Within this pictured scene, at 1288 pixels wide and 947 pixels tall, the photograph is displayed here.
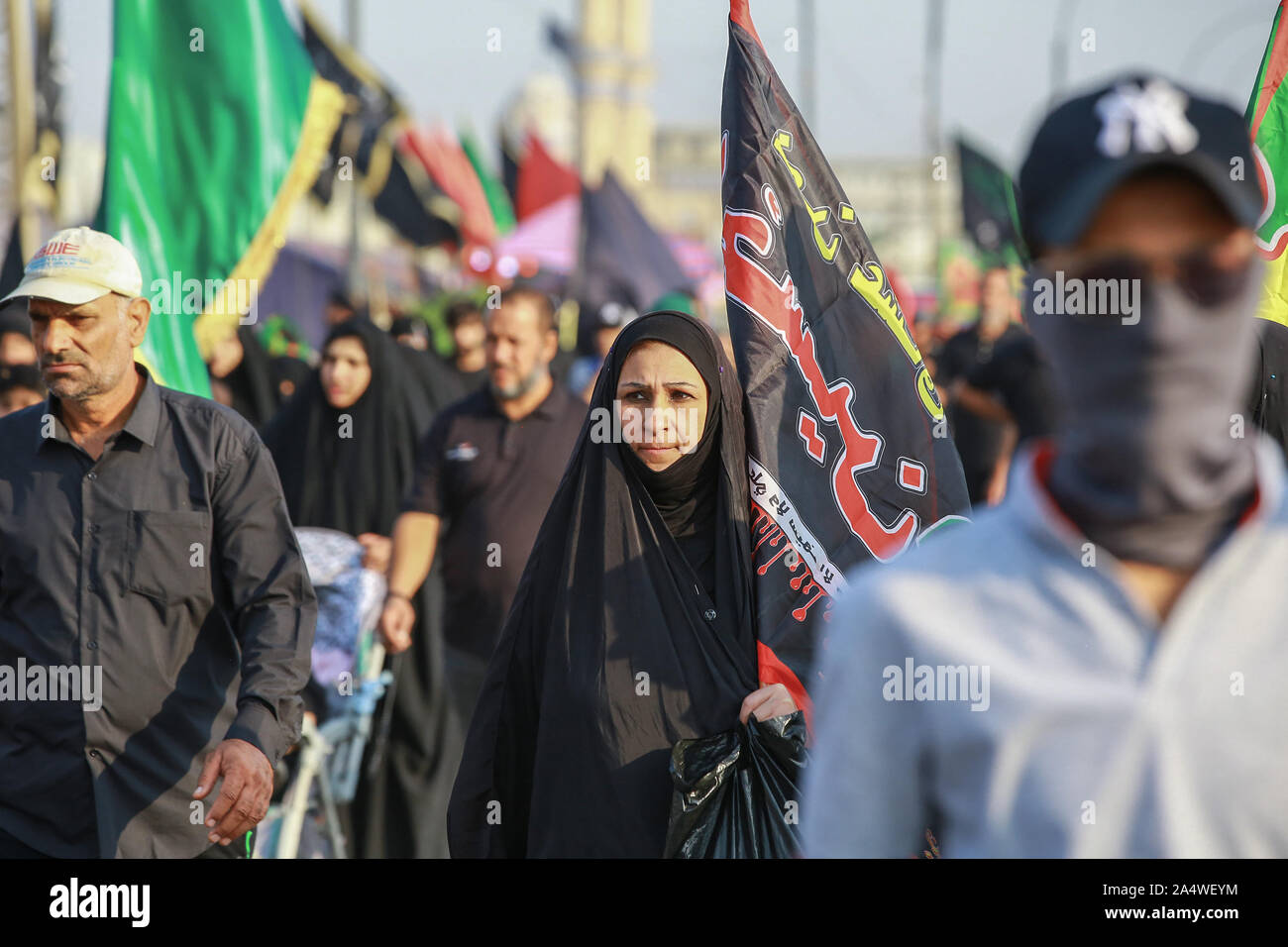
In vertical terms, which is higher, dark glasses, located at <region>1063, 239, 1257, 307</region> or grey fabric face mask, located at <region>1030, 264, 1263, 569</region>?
dark glasses, located at <region>1063, 239, 1257, 307</region>

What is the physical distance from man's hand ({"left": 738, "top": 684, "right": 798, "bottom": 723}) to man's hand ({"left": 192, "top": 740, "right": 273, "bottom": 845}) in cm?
98

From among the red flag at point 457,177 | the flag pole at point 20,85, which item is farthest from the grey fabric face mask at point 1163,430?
the red flag at point 457,177

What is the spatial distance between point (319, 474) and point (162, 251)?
1376mm

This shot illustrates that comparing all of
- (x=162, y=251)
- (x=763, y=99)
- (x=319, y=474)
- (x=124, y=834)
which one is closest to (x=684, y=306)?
(x=319, y=474)

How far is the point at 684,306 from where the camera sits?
29.4 feet

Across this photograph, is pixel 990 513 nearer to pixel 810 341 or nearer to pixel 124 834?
pixel 810 341

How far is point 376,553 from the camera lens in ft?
19.4

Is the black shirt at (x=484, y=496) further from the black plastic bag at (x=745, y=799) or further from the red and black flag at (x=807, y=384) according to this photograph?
the black plastic bag at (x=745, y=799)

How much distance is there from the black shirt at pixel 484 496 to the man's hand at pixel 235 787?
2354 mm

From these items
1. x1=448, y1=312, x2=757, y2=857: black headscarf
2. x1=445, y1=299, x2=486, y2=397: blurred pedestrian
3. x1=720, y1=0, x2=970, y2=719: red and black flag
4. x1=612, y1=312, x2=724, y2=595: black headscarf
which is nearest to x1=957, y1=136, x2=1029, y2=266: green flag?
x1=445, y1=299, x2=486, y2=397: blurred pedestrian

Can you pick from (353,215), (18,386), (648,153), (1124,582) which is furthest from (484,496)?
(648,153)

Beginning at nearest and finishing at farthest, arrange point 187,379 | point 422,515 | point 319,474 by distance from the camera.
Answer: point 187,379 → point 422,515 → point 319,474

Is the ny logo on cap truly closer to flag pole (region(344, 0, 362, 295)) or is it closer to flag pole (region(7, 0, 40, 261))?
flag pole (region(7, 0, 40, 261))

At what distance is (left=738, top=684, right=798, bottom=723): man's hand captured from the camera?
3213 millimetres
